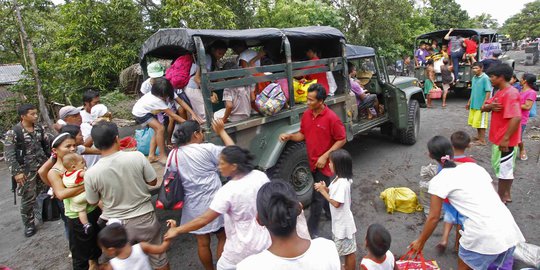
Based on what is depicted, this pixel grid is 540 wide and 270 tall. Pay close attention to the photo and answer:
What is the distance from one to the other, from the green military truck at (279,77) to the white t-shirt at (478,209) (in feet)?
6.08

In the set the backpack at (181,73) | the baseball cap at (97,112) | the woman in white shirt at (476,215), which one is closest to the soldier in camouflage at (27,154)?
the baseball cap at (97,112)

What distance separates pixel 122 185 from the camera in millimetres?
2348

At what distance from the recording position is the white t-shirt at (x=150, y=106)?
141 inches

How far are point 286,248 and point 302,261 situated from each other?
0.09 metres

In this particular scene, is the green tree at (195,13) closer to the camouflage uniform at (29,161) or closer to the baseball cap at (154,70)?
the baseball cap at (154,70)

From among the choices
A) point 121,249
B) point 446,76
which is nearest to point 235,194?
point 121,249

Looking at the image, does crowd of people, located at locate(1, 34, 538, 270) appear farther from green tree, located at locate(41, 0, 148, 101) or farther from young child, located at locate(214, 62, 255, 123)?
green tree, located at locate(41, 0, 148, 101)

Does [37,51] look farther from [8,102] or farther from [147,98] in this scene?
[147,98]

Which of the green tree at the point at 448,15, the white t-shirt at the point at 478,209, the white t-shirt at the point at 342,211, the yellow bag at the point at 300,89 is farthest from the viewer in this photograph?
the green tree at the point at 448,15

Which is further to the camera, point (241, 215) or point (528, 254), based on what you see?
point (528, 254)

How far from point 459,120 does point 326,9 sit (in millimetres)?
7788

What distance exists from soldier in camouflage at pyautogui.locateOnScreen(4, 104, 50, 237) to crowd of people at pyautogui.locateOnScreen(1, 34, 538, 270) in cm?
2

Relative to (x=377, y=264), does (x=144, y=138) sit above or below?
above

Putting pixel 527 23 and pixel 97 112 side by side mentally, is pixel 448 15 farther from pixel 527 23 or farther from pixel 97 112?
pixel 527 23
